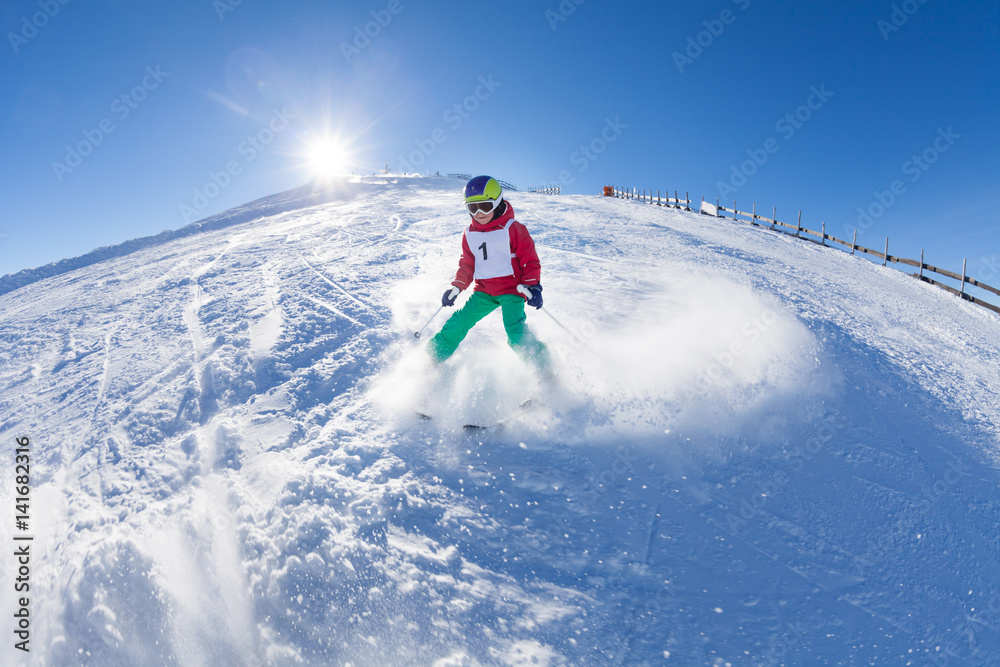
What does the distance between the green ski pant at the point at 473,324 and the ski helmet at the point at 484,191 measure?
789 millimetres

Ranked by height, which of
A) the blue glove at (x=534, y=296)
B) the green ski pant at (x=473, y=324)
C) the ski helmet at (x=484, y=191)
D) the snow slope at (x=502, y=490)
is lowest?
the snow slope at (x=502, y=490)

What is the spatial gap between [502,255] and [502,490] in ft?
6.36

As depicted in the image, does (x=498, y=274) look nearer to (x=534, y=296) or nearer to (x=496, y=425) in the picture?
(x=534, y=296)

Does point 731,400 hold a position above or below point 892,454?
above

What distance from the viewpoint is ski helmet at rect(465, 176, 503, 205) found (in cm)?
345

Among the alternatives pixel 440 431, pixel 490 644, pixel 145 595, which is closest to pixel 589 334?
pixel 440 431

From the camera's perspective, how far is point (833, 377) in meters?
3.63

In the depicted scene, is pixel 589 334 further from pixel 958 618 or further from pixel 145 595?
pixel 145 595

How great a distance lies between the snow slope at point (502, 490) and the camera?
180 centimetres

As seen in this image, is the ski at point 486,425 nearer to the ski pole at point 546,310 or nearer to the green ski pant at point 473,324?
the green ski pant at point 473,324

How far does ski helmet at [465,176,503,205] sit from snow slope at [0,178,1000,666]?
4.41 feet

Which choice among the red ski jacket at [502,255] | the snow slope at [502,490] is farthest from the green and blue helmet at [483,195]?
the snow slope at [502,490]

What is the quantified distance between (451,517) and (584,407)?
135 centimetres

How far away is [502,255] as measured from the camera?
357 cm
